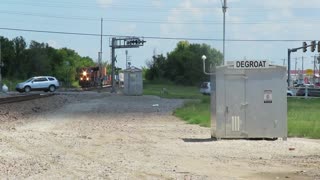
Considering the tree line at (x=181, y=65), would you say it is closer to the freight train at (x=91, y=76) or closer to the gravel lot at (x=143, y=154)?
the freight train at (x=91, y=76)

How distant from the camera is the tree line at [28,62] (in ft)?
391

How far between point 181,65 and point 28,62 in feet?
102

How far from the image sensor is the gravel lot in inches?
461

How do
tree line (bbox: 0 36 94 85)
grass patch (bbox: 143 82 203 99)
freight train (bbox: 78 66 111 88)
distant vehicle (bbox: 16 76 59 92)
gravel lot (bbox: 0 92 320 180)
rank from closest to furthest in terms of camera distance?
gravel lot (bbox: 0 92 320 180) → grass patch (bbox: 143 82 203 99) → distant vehicle (bbox: 16 76 59 92) → freight train (bbox: 78 66 111 88) → tree line (bbox: 0 36 94 85)

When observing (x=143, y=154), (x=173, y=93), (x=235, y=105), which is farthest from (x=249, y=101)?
(x=173, y=93)

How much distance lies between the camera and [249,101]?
18.3 meters

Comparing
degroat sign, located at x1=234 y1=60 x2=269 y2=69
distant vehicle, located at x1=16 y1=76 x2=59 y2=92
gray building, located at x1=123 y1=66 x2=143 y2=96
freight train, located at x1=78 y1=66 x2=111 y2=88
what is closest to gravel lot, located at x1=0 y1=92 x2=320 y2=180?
degroat sign, located at x1=234 y1=60 x2=269 y2=69

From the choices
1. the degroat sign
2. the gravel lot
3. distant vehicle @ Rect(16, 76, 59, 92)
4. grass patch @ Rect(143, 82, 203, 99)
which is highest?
the degroat sign

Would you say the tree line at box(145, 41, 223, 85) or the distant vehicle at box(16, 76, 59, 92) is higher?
the tree line at box(145, 41, 223, 85)

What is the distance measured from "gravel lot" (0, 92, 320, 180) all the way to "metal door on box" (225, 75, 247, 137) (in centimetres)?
56

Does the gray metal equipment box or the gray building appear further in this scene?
the gray building

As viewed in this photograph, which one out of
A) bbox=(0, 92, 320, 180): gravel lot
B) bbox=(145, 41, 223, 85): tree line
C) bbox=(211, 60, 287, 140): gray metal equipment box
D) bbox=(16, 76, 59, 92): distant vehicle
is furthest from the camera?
bbox=(145, 41, 223, 85): tree line

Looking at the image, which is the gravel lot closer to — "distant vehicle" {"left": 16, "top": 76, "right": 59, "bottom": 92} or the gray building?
the gray building

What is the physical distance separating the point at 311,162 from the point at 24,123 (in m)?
14.2
